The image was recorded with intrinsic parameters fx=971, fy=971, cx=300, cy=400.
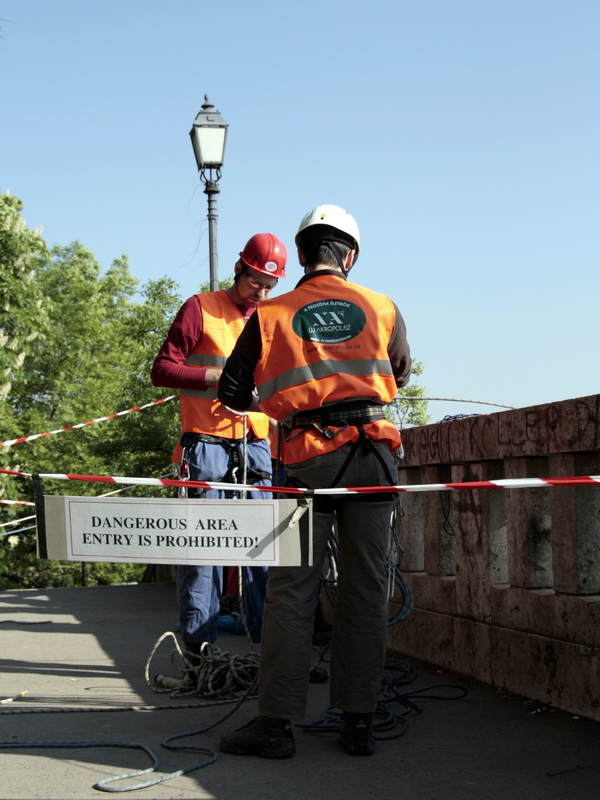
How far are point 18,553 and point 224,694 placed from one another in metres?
29.0

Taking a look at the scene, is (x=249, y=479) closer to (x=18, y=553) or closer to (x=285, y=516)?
(x=285, y=516)

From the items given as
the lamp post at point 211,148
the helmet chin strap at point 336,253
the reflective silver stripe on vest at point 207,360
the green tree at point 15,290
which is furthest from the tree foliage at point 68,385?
the helmet chin strap at point 336,253

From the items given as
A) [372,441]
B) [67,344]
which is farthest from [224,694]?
[67,344]

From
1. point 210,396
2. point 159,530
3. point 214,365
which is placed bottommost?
point 159,530

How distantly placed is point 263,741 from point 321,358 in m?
1.51

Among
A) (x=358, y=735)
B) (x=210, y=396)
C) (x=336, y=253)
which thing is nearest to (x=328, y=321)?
(x=336, y=253)

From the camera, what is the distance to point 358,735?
383 centimetres

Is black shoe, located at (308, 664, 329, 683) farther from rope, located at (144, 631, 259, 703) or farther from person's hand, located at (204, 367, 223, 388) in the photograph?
person's hand, located at (204, 367, 223, 388)

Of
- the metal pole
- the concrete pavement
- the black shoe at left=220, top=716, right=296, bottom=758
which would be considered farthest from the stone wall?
the metal pole

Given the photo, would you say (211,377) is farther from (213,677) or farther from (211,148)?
(211,148)

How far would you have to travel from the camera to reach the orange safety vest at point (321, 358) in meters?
3.85

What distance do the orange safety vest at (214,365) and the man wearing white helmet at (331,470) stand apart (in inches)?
47.7

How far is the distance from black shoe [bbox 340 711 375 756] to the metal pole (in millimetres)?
8029

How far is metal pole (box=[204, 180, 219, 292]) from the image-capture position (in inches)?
452
